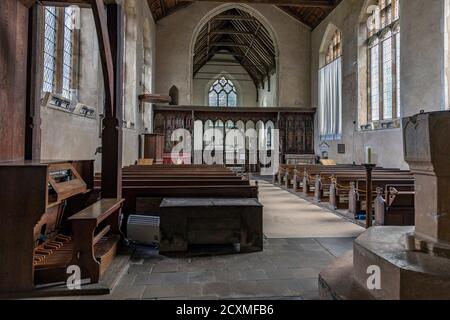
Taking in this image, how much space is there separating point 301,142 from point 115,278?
13.2m

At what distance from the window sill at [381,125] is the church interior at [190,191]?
51 millimetres

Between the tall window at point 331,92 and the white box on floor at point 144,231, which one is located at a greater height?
the tall window at point 331,92

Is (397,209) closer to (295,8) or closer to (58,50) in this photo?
(58,50)

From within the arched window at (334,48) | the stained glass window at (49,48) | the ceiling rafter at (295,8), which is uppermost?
the ceiling rafter at (295,8)

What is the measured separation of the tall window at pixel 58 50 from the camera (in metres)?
4.97

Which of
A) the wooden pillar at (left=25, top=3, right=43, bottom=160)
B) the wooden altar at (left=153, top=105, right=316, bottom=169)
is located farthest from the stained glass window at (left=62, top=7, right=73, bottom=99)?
the wooden altar at (left=153, top=105, right=316, bottom=169)

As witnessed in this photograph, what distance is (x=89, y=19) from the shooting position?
6062 millimetres

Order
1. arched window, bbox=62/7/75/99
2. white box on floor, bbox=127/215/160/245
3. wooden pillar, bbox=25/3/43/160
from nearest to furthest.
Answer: wooden pillar, bbox=25/3/43/160 < white box on floor, bbox=127/215/160/245 < arched window, bbox=62/7/75/99

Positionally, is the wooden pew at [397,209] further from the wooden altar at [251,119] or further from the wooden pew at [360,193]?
the wooden altar at [251,119]

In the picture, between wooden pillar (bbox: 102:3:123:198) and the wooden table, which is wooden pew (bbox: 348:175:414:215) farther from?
wooden pillar (bbox: 102:3:123:198)

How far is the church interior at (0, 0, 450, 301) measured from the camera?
5.67 feet

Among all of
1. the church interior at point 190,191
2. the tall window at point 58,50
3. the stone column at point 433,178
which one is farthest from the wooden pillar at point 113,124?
the stone column at point 433,178

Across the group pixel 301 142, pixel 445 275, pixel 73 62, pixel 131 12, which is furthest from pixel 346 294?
pixel 301 142

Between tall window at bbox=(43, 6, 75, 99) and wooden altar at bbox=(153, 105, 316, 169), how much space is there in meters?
7.88
